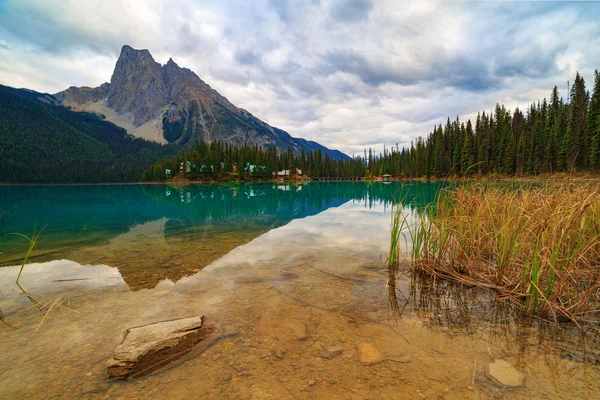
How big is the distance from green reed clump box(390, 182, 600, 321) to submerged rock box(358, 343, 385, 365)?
2785mm

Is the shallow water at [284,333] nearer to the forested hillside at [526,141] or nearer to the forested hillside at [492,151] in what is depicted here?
the forested hillside at [492,151]

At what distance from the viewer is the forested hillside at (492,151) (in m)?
50.8

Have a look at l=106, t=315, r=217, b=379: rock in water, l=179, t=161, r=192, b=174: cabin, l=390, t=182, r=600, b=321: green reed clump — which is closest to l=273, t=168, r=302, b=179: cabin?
l=179, t=161, r=192, b=174: cabin

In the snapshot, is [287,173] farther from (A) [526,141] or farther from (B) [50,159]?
(B) [50,159]

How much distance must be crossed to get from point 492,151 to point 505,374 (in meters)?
87.0

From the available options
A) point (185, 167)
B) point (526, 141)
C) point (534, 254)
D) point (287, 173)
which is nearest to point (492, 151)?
point (526, 141)

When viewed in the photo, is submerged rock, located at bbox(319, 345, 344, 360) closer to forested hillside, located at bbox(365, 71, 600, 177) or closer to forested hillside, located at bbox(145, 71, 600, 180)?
forested hillside, located at bbox(145, 71, 600, 180)

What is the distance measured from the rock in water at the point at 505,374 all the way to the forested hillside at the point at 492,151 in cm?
2477

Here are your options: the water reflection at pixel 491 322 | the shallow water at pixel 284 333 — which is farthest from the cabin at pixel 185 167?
the water reflection at pixel 491 322

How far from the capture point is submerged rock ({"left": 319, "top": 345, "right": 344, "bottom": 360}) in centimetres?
365

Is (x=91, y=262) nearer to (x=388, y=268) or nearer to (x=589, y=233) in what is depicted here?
(x=388, y=268)

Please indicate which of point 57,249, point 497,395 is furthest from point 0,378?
point 57,249

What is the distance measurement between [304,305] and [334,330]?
3.47 feet

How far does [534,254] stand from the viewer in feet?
13.3
